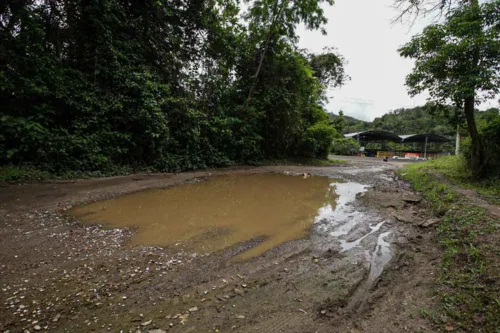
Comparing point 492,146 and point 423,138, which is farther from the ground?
Result: point 423,138

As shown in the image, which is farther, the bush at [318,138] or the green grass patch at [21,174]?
the bush at [318,138]

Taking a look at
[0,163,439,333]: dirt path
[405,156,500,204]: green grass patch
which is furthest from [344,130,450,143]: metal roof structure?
[0,163,439,333]: dirt path

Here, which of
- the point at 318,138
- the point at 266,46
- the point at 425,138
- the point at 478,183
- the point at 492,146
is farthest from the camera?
the point at 425,138

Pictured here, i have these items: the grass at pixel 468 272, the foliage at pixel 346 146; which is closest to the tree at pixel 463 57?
the grass at pixel 468 272

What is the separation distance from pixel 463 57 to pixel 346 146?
2394cm

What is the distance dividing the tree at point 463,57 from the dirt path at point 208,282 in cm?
531

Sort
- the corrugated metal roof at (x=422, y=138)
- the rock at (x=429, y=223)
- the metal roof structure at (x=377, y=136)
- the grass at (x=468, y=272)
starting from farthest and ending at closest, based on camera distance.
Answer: the metal roof structure at (x=377, y=136), the corrugated metal roof at (x=422, y=138), the rock at (x=429, y=223), the grass at (x=468, y=272)

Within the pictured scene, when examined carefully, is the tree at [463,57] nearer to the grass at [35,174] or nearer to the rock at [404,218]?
the rock at [404,218]

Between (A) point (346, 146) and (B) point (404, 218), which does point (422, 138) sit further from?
(B) point (404, 218)

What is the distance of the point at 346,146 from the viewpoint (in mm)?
29609

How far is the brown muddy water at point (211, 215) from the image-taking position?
3.68m

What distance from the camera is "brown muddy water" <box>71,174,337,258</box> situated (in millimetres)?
3684

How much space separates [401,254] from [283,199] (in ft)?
11.0

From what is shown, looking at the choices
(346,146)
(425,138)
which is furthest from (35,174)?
(425,138)
